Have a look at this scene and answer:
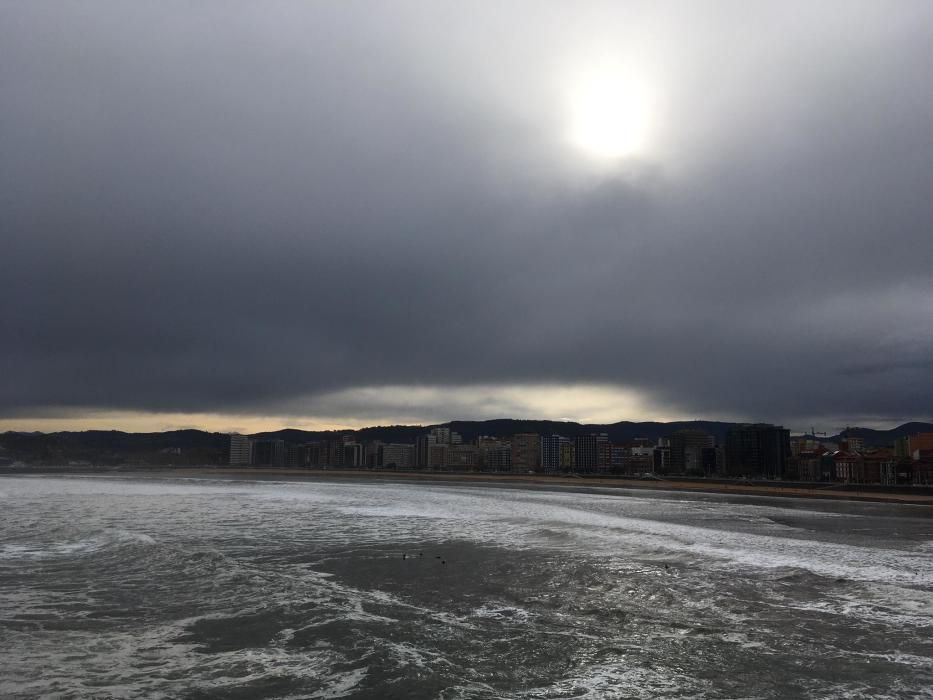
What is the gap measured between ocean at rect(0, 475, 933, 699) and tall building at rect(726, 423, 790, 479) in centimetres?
16394

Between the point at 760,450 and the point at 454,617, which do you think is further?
the point at 760,450

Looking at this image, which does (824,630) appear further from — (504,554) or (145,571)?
(145,571)

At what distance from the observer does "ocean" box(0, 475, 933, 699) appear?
7.89m

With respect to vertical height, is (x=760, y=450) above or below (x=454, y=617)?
below

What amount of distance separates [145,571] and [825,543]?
2362 centimetres

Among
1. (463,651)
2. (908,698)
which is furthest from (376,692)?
(908,698)

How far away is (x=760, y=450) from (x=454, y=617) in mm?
185600

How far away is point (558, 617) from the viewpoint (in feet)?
37.0

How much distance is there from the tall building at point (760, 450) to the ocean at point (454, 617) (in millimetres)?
163939

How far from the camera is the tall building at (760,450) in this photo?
6713 inches

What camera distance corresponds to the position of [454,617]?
37.1 feet

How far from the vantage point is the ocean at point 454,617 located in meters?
7.89

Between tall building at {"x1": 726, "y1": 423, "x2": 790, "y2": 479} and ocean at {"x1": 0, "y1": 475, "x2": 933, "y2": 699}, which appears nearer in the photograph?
ocean at {"x1": 0, "y1": 475, "x2": 933, "y2": 699}

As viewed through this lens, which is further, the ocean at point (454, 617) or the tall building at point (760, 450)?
the tall building at point (760, 450)
